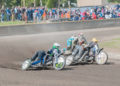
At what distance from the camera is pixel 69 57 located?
16.5m

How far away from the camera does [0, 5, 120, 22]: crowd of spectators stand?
3556cm

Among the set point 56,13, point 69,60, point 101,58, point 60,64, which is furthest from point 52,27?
point 60,64

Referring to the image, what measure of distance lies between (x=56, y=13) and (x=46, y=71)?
1051 inches

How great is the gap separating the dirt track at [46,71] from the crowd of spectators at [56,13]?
8.59 m

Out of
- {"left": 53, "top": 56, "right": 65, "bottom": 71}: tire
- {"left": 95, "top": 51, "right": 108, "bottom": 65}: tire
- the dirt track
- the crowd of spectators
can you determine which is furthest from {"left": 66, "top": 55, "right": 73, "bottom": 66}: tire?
the crowd of spectators

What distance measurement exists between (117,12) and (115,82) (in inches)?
1283

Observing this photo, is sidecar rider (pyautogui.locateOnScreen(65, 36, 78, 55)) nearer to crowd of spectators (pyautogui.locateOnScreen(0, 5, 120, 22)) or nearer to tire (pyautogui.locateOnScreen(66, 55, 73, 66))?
tire (pyautogui.locateOnScreen(66, 55, 73, 66))

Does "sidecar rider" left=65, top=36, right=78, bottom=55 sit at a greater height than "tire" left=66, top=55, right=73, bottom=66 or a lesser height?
greater

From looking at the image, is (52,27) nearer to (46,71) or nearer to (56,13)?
(56,13)

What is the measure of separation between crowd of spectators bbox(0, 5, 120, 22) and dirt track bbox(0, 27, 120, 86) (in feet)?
28.2

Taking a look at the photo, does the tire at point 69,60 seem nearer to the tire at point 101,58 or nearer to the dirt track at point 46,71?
the dirt track at point 46,71

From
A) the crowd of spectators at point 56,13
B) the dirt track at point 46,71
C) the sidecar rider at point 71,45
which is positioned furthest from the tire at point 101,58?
the crowd of spectators at point 56,13

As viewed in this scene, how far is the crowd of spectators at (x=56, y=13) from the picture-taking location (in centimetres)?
3556

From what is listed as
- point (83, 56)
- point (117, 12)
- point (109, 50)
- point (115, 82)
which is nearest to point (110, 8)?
point (117, 12)
